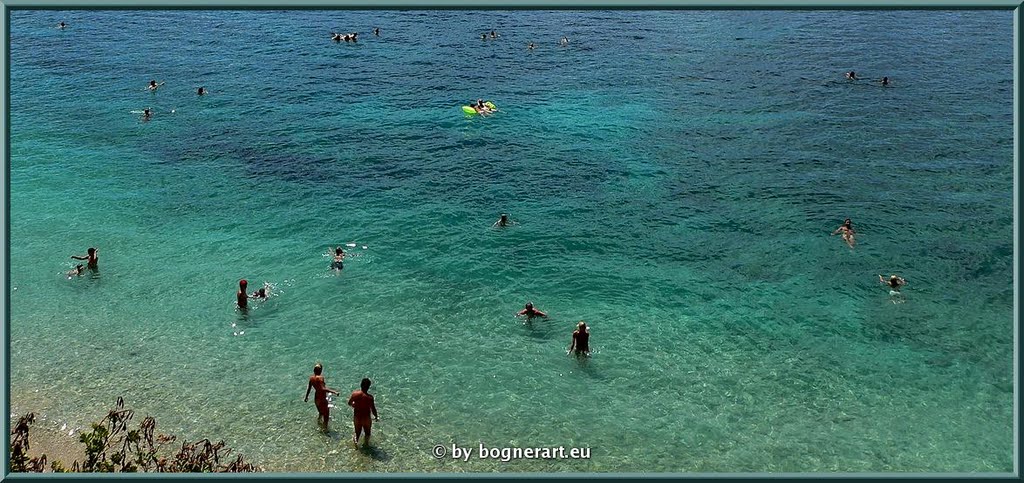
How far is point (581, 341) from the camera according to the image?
28375 mm

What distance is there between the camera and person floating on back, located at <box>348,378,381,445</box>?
22.9 meters

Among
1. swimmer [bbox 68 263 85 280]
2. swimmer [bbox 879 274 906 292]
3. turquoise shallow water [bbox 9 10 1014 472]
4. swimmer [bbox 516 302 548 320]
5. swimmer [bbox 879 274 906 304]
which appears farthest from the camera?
swimmer [bbox 68 263 85 280]

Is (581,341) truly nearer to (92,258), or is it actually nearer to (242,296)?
(242,296)

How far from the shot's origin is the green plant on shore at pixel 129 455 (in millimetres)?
18812

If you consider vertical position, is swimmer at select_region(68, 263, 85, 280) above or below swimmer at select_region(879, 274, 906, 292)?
above

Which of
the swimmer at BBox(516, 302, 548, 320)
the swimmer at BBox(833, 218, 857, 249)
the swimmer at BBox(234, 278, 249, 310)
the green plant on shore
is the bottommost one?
the green plant on shore

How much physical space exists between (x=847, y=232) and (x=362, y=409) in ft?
78.6

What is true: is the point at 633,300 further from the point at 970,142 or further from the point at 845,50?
the point at 845,50

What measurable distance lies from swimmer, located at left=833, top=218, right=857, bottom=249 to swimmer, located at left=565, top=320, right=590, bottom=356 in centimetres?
1460

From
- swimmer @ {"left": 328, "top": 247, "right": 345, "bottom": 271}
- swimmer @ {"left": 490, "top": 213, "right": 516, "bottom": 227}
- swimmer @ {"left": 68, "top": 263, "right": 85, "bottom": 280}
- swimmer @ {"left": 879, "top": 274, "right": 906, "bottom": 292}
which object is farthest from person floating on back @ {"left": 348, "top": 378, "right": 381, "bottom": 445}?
swimmer @ {"left": 879, "top": 274, "right": 906, "bottom": 292}

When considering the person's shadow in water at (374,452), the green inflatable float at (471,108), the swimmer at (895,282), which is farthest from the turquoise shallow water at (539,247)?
the green inflatable float at (471,108)

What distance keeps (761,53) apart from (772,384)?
41.9 m

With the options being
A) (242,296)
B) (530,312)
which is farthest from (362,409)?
(242,296)

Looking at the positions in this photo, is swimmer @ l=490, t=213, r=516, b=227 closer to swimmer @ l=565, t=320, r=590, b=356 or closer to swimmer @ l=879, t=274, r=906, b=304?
swimmer @ l=565, t=320, r=590, b=356
